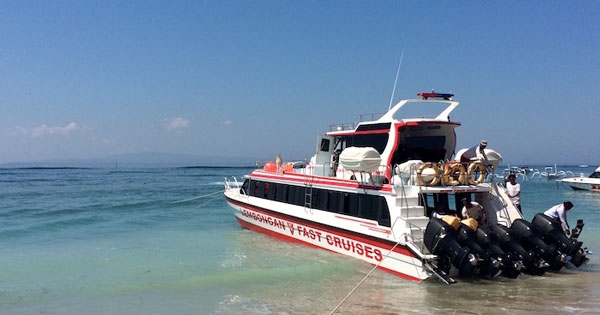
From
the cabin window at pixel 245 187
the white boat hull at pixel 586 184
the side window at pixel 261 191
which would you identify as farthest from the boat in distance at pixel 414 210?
the white boat hull at pixel 586 184

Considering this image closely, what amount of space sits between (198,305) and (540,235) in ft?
25.7

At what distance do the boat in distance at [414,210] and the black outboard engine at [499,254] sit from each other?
2cm

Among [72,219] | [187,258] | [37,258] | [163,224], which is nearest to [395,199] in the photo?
[187,258]

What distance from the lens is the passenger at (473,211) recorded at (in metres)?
11.4

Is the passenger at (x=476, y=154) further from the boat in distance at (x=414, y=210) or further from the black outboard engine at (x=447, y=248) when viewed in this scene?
the black outboard engine at (x=447, y=248)

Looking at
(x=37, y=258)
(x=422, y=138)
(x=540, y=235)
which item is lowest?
(x=37, y=258)

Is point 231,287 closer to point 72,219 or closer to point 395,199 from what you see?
point 395,199

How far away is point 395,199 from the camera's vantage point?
1081 cm

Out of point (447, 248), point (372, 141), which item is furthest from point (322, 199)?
point (447, 248)

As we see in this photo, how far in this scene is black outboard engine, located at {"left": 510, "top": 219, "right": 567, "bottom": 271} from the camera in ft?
34.4

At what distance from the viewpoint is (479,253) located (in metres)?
9.83

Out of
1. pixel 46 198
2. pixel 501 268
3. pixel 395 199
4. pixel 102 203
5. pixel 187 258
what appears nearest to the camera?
pixel 501 268

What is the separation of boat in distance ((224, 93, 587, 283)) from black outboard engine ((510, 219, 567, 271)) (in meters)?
0.02

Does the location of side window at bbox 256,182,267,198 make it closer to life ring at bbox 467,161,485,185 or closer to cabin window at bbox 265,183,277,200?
cabin window at bbox 265,183,277,200
